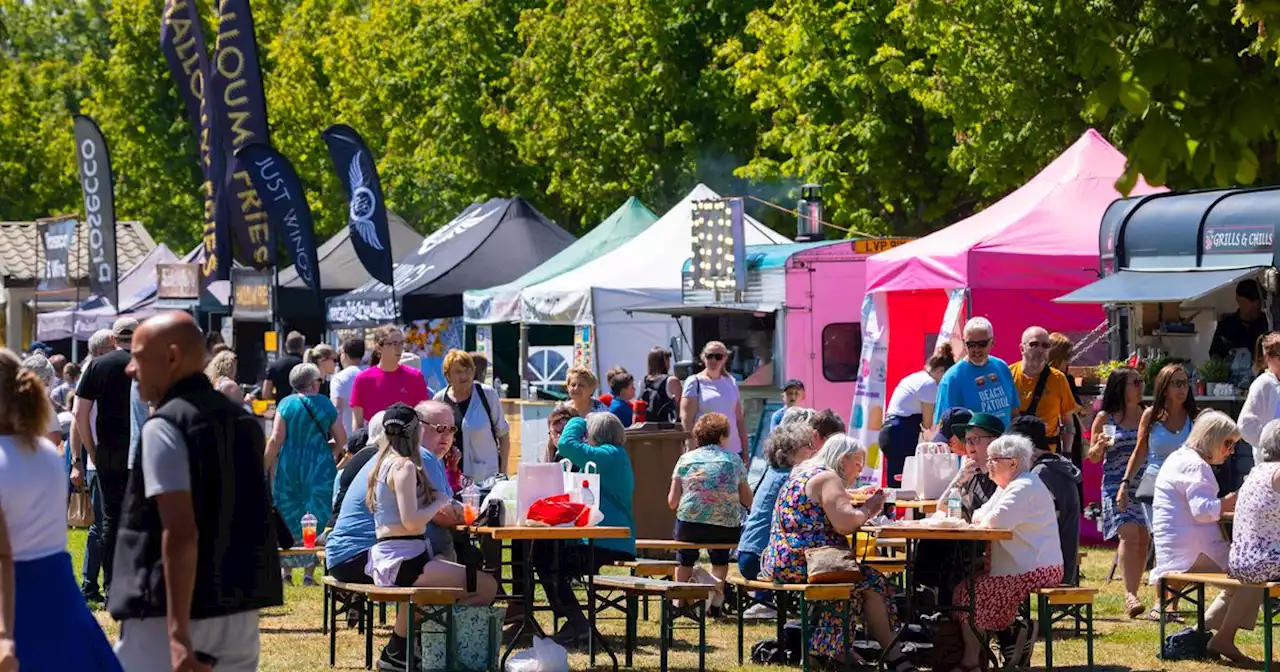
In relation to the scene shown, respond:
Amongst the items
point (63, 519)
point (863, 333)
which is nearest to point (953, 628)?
point (63, 519)

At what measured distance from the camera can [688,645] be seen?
36.6ft

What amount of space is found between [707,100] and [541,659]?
83.6 feet

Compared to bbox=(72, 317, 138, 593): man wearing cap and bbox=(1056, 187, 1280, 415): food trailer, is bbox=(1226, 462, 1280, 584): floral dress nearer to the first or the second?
bbox=(1056, 187, 1280, 415): food trailer

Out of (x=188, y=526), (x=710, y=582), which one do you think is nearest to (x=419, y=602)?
(x=710, y=582)

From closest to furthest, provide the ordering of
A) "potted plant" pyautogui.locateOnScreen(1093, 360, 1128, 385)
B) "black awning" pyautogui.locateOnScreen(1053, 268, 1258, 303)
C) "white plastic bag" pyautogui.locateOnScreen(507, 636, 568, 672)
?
"white plastic bag" pyautogui.locateOnScreen(507, 636, 568, 672) → "black awning" pyautogui.locateOnScreen(1053, 268, 1258, 303) → "potted plant" pyautogui.locateOnScreen(1093, 360, 1128, 385)

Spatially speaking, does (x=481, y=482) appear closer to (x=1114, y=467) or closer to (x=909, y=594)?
(x=909, y=594)

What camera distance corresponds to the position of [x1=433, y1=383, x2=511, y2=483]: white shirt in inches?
480

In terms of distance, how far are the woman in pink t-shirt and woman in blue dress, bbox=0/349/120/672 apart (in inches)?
299

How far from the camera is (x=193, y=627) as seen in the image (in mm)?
5316

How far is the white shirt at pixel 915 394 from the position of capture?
558 inches

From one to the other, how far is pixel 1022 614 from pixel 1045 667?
0.38 m

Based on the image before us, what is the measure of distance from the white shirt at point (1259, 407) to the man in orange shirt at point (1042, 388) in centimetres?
106

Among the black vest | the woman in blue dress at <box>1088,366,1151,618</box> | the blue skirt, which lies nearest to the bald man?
the black vest

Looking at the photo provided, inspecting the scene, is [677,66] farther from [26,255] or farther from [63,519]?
[63,519]
